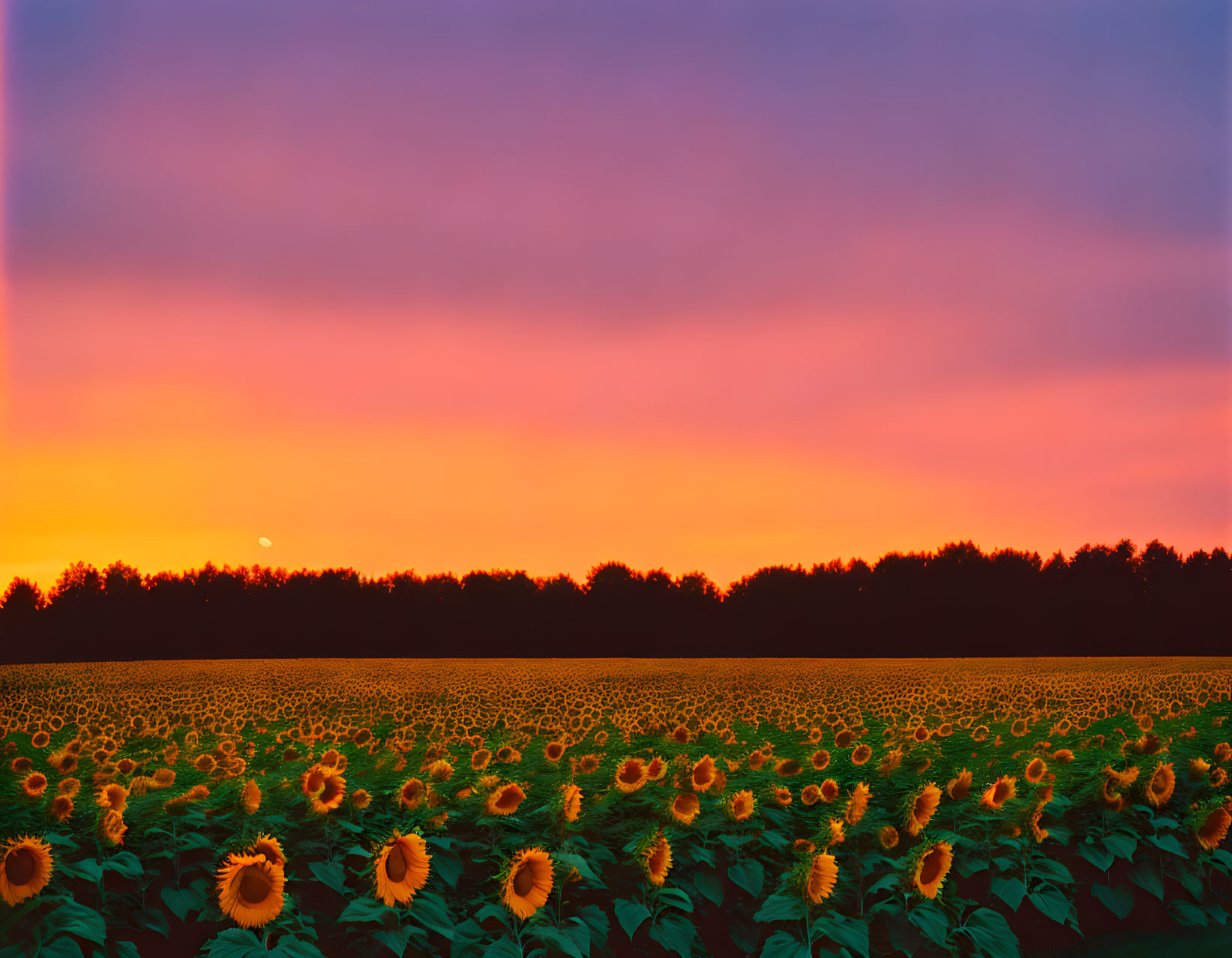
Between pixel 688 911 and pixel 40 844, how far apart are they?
3.52m

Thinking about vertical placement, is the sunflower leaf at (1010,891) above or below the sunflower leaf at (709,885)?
below

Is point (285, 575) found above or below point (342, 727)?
above

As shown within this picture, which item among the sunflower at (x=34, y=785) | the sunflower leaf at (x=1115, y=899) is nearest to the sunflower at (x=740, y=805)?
the sunflower leaf at (x=1115, y=899)

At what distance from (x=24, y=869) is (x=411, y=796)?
79.8 inches

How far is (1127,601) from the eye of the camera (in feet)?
153

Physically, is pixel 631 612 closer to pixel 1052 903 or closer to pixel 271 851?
pixel 1052 903

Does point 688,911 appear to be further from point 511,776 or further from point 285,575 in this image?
point 285,575

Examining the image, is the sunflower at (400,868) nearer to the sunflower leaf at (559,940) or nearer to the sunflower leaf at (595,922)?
the sunflower leaf at (559,940)

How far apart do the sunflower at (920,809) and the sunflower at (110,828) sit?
15.7 ft

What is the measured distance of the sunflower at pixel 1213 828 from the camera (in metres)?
7.55

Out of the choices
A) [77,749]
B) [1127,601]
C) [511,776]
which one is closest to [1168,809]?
[511,776]

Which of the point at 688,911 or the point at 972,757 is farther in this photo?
the point at 972,757

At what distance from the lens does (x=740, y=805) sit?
21.2ft

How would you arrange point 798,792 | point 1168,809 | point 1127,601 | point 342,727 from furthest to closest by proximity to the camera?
point 1127,601, point 342,727, point 1168,809, point 798,792
